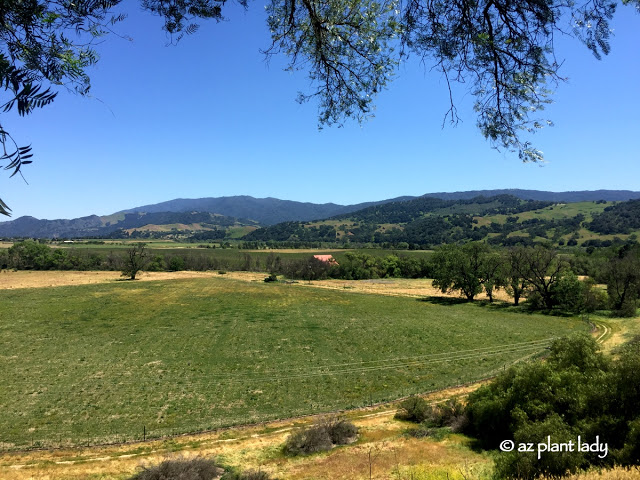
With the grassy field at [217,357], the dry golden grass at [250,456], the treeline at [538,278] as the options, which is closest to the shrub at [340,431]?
the dry golden grass at [250,456]

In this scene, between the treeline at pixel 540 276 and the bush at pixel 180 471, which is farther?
the treeline at pixel 540 276

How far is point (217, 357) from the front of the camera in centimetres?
2750

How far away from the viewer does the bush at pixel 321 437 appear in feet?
41.7

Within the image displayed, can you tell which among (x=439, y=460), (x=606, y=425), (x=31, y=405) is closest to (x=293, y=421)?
(x=439, y=460)

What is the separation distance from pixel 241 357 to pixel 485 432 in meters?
Answer: 19.5

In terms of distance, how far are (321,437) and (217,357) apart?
16813mm

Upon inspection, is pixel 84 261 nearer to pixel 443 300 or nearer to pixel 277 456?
pixel 443 300

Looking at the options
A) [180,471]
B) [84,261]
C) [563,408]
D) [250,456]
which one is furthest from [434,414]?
[84,261]

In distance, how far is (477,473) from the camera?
8953 millimetres

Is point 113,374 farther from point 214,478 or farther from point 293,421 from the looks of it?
point 214,478

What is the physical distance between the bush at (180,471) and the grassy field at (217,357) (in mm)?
5734

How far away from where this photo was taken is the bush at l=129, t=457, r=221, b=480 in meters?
9.62

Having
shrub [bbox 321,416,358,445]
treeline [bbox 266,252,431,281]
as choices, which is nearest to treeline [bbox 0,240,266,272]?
treeline [bbox 266,252,431,281]

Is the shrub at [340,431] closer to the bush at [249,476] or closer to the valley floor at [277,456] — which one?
the valley floor at [277,456]
